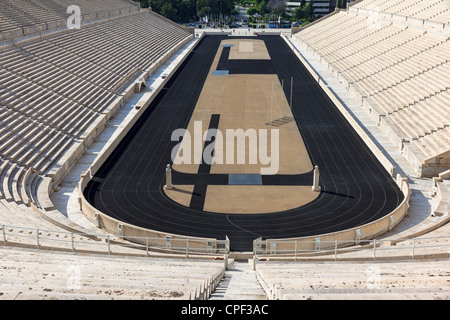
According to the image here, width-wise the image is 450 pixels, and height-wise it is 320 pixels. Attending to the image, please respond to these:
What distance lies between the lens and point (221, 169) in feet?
80.5

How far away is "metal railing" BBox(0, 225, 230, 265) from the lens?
1470 cm

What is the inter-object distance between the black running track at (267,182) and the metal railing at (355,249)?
1318mm

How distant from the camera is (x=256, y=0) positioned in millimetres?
145750

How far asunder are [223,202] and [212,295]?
9.40m

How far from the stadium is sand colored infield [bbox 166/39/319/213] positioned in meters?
0.13

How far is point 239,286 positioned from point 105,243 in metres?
5.11

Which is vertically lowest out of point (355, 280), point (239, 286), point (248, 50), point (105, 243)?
point (105, 243)

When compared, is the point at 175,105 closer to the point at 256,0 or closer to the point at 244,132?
the point at 244,132

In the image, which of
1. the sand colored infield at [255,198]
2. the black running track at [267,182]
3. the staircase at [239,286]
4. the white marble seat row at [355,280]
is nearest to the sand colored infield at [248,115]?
the black running track at [267,182]

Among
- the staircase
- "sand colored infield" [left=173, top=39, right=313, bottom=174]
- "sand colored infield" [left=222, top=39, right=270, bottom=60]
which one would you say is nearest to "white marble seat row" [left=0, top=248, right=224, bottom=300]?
the staircase

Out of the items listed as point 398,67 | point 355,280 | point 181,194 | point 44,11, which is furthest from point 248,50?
point 355,280

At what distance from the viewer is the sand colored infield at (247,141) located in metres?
21.1

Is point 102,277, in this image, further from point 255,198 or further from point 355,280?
point 255,198

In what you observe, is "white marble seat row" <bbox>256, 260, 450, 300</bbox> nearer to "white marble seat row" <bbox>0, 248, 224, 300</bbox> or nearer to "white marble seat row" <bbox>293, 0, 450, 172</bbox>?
"white marble seat row" <bbox>0, 248, 224, 300</bbox>
